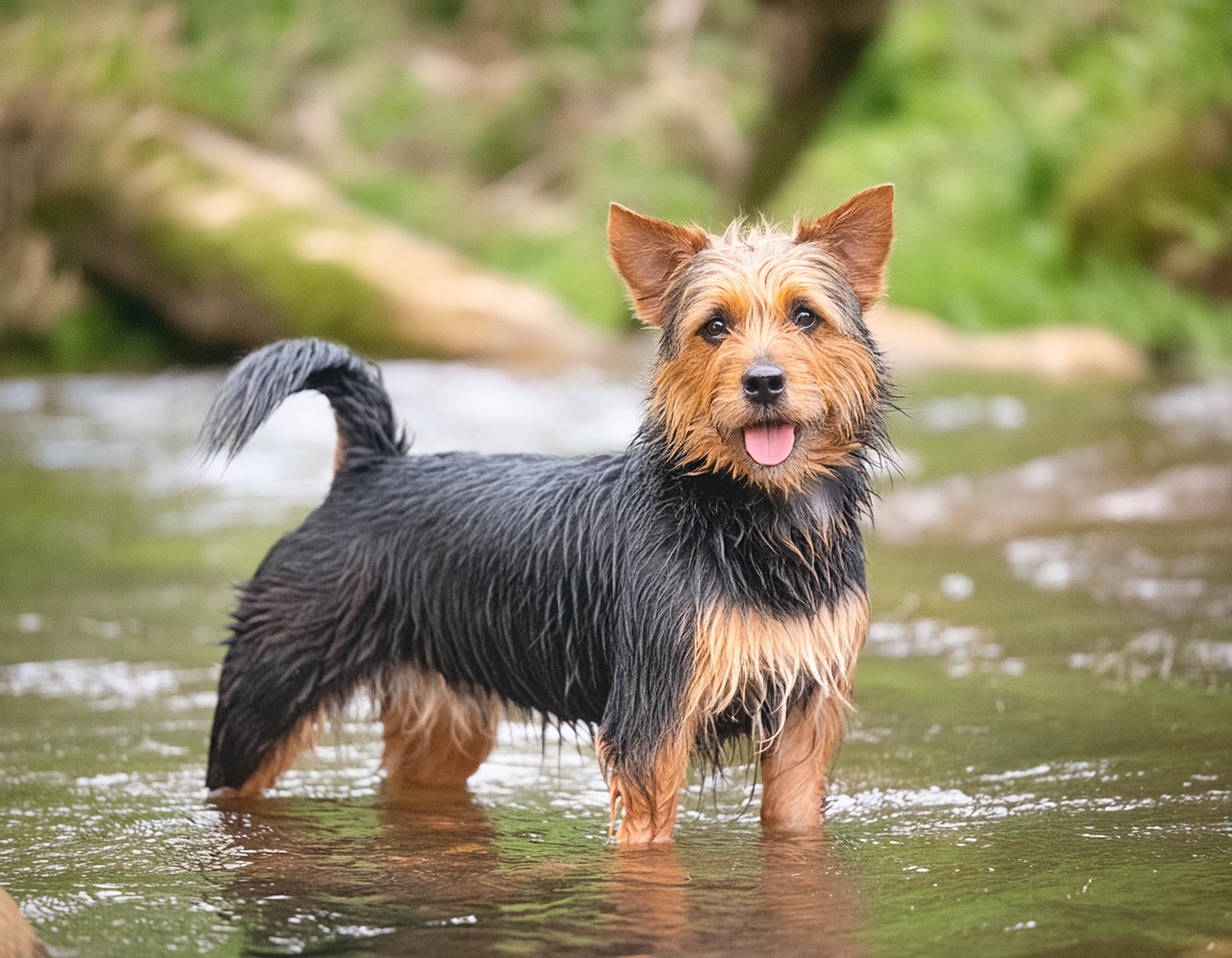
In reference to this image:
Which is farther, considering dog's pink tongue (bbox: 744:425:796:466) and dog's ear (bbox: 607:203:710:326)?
dog's ear (bbox: 607:203:710:326)

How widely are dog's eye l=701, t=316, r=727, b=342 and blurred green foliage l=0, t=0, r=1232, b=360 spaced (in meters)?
12.1

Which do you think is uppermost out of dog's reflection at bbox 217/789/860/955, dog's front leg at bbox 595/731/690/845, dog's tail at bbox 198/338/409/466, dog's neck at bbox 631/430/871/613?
dog's tail at bbox 198/338/409/466

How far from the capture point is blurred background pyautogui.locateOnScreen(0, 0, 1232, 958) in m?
4.17

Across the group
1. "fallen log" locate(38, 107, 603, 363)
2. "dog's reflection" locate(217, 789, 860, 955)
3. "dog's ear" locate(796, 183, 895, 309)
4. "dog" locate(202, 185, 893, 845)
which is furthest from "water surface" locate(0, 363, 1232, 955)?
"fallen log" locate(38, 107, 603, 363)

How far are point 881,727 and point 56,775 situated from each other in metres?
2.96

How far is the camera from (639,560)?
15.0ft

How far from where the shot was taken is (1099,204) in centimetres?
1838

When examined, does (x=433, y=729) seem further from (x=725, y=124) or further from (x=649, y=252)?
(x=725, y=124)

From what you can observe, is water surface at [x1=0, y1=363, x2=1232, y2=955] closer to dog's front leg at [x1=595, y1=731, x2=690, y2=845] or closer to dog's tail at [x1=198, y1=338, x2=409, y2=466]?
dog's front leg at [x1=595, y1=731, x2=690, y2=845]

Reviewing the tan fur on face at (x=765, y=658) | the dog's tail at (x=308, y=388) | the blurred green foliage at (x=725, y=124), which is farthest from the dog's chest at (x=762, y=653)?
the blurred green foliage at (x=725, y=124)

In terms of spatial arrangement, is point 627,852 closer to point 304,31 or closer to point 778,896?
point 778,896

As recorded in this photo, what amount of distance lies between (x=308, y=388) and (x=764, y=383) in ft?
6.06

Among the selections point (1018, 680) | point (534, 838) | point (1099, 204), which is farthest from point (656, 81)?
point (534, 838)

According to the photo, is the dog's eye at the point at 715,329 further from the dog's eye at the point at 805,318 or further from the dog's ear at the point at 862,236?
the dog's ear at the point at 862,236
